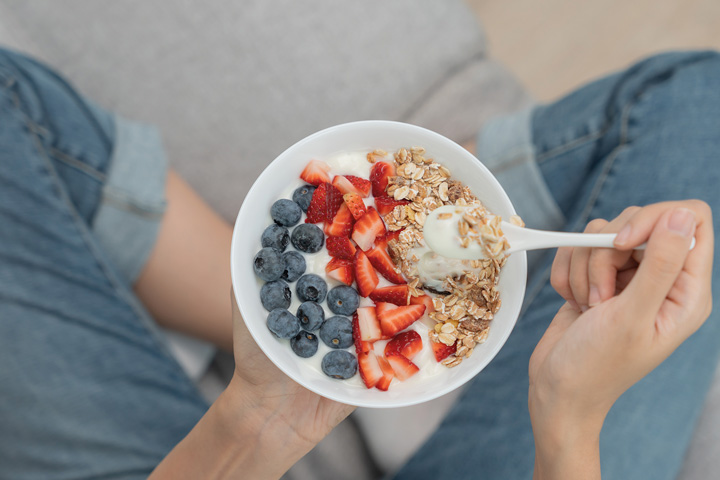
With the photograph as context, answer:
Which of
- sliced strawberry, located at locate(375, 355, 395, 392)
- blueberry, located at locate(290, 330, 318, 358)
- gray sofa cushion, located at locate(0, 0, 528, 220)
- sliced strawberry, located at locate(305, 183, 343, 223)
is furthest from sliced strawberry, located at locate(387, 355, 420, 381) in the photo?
gray sofa cushion, located at locate(0, 0, 528, 220)

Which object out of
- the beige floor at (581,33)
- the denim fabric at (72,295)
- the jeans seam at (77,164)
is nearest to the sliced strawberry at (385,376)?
the denim fabric at (72,295)

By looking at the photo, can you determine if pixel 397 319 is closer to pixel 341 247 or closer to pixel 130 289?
pixel 341 247

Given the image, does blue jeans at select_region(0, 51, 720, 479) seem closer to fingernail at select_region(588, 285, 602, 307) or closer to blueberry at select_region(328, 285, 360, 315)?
fingernail at select_region(588, 285, 602, 307)

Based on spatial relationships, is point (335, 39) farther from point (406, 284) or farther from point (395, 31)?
point (406, 284)

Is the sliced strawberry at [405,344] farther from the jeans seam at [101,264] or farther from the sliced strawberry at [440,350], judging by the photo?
the jeans seam at [101,264]

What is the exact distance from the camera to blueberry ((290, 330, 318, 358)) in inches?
26.6

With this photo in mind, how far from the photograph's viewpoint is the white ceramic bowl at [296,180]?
0.65 metres

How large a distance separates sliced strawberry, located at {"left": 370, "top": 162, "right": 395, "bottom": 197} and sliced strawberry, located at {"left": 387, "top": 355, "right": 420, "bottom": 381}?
232 millimetres

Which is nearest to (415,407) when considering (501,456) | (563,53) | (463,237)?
(501,456)

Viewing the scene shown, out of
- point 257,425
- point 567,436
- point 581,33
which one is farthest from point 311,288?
point 581,33

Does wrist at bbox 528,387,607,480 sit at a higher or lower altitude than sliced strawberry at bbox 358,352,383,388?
lower

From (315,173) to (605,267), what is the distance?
40 cm

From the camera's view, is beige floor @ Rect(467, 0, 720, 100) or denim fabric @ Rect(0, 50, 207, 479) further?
beige floor @ Rect(467, 0, 720, 100)

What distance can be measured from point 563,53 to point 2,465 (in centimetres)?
202
